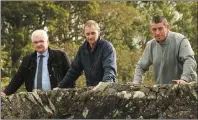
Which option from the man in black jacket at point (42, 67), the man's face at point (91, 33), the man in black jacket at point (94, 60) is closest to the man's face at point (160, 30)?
the man in black jacket at point (94, 60)

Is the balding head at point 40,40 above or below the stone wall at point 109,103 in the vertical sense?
above

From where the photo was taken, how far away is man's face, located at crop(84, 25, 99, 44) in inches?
228

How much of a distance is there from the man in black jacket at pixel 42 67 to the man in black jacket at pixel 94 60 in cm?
21

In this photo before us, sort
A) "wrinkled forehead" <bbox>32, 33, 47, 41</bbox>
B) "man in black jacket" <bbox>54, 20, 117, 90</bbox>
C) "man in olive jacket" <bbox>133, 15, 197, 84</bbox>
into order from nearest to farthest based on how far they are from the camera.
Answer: "man in olive jacket" <bbox>133, 15, 197, 84</bbox>
"man in black jacket" <bbox>54, 20, 117, 90</bbox>
"wrinkled forehead" <bbox>32, 33, 47, 41</bbox>

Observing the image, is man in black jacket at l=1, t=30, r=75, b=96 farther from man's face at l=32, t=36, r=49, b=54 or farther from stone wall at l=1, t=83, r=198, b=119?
stone wall at l=1, t=83, r=198, b=119

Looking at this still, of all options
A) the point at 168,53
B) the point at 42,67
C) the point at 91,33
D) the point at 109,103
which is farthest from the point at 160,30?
the point at 42,67

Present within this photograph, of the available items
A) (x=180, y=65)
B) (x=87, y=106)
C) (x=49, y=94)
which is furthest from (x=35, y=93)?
(x=180, y=65)

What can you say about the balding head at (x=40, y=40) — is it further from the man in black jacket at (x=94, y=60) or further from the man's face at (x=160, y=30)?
the man's face at (x=160, y=30)

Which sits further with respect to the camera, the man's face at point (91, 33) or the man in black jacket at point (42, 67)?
the man in black jacket at point (42, 67)

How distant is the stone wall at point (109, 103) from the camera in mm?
4246

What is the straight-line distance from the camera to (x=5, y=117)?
504 cm

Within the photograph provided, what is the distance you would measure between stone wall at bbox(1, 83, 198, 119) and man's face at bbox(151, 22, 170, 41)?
1.23 metres

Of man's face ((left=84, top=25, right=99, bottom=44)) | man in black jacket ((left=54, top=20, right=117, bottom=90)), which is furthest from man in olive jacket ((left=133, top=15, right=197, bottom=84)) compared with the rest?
man's face ((left=84, top=25, right=99, bottom=44))

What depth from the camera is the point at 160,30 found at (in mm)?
5664
